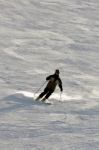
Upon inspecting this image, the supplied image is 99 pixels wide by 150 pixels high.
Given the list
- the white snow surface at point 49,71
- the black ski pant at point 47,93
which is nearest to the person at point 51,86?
the black ski pant at point 47,93

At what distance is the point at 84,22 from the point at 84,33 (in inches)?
127

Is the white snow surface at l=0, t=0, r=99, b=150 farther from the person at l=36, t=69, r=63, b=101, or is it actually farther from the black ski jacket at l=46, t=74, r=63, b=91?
the black ski jacket at l=46, t=74, r=63, b=91

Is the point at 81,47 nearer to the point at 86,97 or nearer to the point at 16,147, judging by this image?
the point at 86,97

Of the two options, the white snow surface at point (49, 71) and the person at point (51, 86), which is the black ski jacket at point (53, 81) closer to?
the person at point (51, 86)

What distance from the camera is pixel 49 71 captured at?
25.3 m

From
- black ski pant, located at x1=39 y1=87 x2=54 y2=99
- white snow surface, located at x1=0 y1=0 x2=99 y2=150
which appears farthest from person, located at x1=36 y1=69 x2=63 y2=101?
white snow surface, located at x1=0 y1=0 x2=99 y2=150

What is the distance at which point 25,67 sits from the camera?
25.5 m

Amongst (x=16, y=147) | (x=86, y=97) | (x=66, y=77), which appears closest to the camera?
(x=16, y=147)

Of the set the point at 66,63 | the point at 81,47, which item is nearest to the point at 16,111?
the point at 66,63

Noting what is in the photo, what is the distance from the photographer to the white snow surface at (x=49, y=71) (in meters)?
13.4

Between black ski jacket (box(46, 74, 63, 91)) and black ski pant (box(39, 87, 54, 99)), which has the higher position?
black ski jacket (box(46, 74, 63, 91))

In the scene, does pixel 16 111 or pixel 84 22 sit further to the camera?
pixel 84 22

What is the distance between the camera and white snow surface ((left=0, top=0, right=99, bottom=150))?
1344 centimetres

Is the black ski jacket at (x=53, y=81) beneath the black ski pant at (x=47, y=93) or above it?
above
